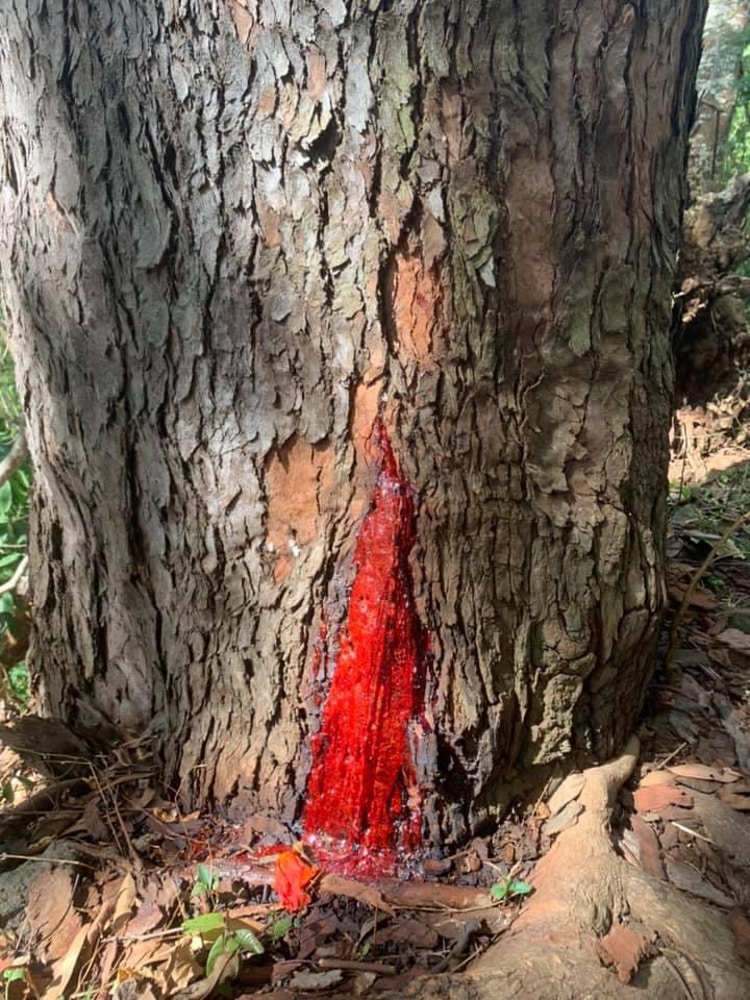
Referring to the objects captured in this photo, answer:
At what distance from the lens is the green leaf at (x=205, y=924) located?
1.62 m

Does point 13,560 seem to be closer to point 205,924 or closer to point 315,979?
point 205,924

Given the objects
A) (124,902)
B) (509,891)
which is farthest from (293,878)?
(509,891)

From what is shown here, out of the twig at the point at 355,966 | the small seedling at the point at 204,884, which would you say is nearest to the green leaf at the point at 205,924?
the small seedling at the point at 204,884

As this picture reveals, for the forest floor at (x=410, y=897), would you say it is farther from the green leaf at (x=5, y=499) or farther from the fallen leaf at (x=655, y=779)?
the green leaf at (x=5, y=499)

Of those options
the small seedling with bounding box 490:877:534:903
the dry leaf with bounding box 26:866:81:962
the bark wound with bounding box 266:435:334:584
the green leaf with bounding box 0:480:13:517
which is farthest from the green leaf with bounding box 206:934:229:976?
the green leaf with bounding box 0:480:13:517

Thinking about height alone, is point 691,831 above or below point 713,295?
below

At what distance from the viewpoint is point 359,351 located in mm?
1612

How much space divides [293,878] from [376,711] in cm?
41

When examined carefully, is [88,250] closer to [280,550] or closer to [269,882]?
[280,550]

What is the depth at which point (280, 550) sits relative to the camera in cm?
176

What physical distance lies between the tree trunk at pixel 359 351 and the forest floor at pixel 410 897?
0.13m

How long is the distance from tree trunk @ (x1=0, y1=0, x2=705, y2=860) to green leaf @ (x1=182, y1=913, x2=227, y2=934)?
30cm

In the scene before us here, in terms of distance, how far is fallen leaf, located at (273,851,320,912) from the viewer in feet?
5.68

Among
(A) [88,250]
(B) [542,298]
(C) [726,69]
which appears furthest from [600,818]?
(C) [726,69]
